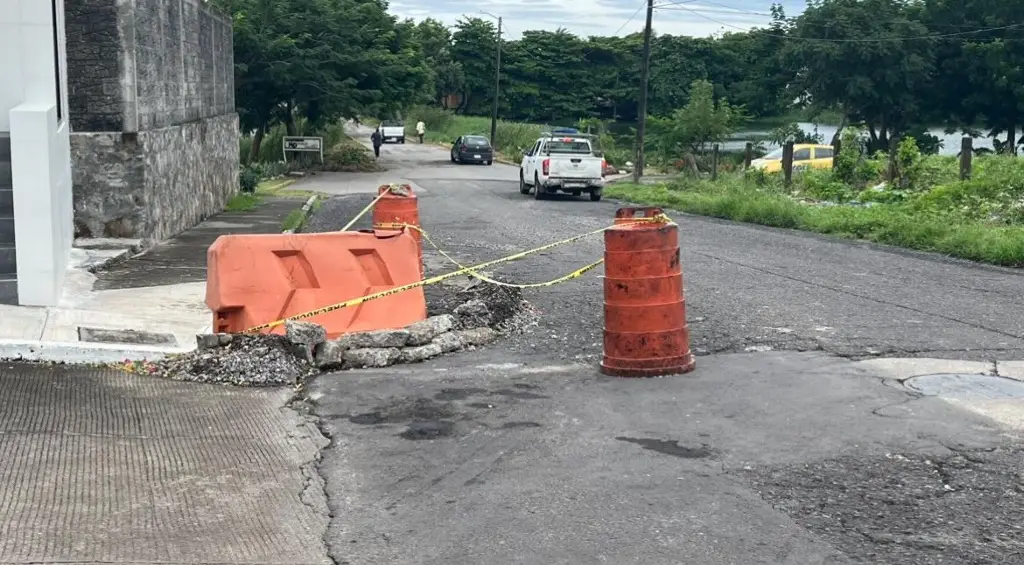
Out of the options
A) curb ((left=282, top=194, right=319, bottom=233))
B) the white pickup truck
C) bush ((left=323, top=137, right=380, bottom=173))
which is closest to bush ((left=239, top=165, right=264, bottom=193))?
curb ((left=282, top=194, right=319, bottom=233))

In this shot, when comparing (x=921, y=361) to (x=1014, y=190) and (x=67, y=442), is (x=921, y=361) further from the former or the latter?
(x=1014, y=190)

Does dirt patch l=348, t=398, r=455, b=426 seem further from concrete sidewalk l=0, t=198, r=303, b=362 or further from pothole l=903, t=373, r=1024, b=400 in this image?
pothole l=903, t=373, r=1024, b=400

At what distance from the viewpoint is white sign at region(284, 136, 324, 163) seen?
4534 cm

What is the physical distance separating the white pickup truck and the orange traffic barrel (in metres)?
21.7

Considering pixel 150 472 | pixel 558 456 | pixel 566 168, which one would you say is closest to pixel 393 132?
pixel 566 168

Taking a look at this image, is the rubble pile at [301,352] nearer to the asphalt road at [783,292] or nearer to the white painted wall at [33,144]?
the asphalt road at [783,292]

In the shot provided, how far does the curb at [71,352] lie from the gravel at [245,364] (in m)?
0.21

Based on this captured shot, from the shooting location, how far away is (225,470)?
20.5 feet

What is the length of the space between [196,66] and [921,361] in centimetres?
1656

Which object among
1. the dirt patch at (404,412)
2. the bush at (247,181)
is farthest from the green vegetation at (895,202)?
the dirt patch at (404,412)

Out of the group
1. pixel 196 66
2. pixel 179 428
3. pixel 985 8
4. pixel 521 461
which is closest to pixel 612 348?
pixel 521 461

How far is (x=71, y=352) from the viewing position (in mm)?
8594

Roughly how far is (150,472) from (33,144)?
506cm

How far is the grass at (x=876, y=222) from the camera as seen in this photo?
1631cm
